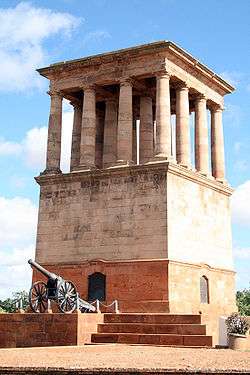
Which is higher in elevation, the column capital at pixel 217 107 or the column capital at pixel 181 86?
the column capital at pixel 217 107

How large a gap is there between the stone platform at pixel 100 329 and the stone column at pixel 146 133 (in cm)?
1122

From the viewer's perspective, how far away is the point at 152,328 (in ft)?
75.9

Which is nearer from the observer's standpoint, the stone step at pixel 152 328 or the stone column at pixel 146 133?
the stone step at pixel 152 328

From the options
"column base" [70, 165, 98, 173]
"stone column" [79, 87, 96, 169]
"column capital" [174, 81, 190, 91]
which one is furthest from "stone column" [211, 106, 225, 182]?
"column base" [70, 165, 98, 173]

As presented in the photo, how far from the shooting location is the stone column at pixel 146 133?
A: 3272 centimetres

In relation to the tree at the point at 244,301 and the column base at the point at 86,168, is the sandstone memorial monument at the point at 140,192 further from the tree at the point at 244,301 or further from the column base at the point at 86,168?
the tree at the point at 244,301

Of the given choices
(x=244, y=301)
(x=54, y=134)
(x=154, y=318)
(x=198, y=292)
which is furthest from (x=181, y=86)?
A: (x=244, y=301)

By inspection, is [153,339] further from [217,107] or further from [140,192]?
[217,107]

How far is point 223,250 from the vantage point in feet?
107

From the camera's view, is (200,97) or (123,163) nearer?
(123,163)

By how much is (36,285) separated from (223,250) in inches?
463

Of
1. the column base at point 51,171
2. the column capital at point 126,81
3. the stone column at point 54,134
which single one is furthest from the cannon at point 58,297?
the column capital at point 126,81

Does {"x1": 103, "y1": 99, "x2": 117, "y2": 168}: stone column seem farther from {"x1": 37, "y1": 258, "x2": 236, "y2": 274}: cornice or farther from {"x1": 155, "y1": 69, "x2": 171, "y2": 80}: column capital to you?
{"x1": 37, "y1": 258, "x2": 236, "y2": 274}: cornice

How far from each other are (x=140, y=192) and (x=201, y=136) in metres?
6.56
